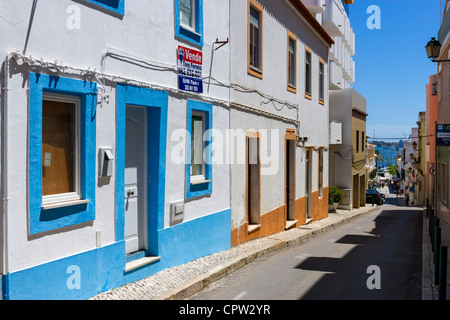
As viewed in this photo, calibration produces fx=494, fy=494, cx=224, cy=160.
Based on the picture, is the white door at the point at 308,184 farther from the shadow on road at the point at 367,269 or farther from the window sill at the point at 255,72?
the window sill at the point at 255,72

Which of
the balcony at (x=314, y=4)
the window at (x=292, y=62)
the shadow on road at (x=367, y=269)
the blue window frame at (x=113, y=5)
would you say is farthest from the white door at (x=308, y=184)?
the blue window frame at (x=113, y=5)

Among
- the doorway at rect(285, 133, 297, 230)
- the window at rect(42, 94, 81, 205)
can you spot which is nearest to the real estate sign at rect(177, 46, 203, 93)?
the window at rect(42, 94, 81, 205)

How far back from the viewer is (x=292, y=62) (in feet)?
49.5

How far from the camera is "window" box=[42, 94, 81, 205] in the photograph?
5.45m

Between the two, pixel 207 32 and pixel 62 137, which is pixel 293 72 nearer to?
Result: pixel 207 32

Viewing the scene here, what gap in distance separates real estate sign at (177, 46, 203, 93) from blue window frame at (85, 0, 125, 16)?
1.58 meters

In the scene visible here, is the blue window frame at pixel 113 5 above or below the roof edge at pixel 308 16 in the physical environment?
below

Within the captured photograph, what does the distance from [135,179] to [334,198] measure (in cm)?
1873

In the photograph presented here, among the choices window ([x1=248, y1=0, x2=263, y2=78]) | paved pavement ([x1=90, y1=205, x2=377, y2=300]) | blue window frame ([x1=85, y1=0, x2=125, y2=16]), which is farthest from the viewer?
window ([x1=248, y1=0, x2=263, y2=78])

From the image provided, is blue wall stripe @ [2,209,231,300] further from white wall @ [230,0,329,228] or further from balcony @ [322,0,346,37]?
balcony @ [322,0,346,37]

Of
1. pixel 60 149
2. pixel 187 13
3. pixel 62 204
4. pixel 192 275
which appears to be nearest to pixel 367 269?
pixel 192 275

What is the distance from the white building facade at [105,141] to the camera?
4.95m

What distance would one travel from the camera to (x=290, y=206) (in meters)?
15.5

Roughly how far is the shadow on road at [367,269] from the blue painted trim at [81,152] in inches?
130
